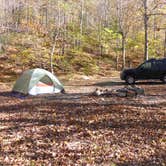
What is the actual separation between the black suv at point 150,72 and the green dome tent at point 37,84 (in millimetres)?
6969

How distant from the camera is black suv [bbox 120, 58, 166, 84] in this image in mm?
24078

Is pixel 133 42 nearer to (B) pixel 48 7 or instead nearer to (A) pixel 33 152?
(B) pixel 48 7

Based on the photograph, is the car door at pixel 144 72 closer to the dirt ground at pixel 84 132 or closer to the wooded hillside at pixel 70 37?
the wooded hillside at pixel 70 37

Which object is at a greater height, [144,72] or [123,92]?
[144,72]

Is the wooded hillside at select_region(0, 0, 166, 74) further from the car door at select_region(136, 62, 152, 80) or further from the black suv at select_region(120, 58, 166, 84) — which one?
the car door at select_region(136, 62, 152, 80)

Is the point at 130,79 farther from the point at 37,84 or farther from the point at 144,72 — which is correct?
the point at 37,84

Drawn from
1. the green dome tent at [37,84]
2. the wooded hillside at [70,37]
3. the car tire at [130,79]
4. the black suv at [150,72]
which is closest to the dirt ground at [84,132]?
the green dome tent at [37,84]

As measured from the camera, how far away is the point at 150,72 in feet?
79.4

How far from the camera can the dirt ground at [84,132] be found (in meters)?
7.48

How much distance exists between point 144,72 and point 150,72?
437mm

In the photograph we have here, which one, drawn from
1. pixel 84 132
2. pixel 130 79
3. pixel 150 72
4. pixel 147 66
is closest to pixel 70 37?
pixel 130 79

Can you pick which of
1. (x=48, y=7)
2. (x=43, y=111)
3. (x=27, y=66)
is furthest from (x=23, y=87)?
(x=27, y=66)

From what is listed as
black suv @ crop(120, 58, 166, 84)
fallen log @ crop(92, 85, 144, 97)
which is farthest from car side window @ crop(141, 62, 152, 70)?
fallen log @ crop(92, 85, 144, 97)

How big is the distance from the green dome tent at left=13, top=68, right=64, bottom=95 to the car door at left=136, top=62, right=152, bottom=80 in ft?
24.0
